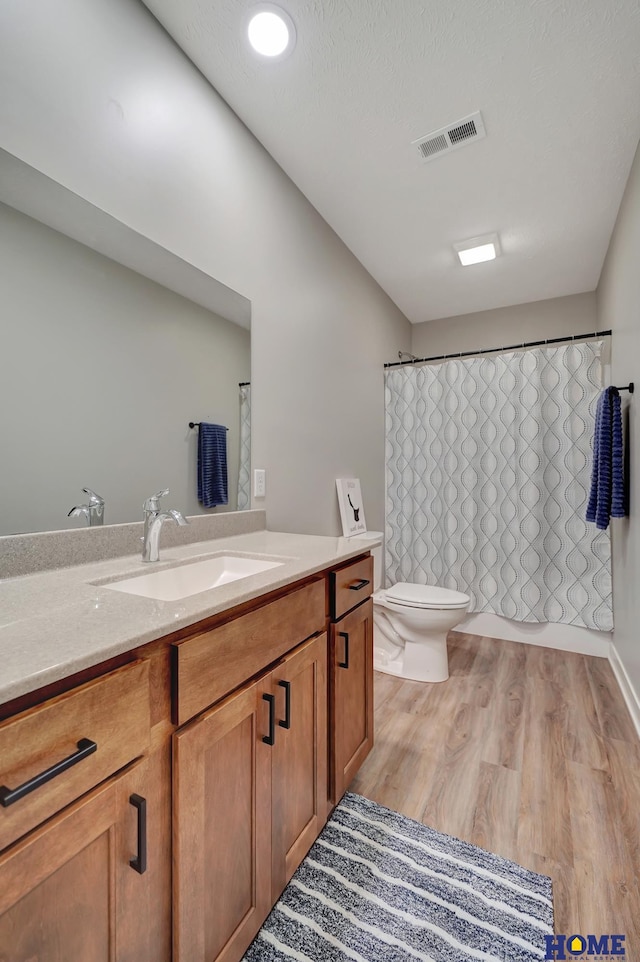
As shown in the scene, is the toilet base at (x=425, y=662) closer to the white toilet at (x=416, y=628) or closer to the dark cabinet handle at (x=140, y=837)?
the white toilet at (x=416, y=628)

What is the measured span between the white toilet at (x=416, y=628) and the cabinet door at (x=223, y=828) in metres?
1.38

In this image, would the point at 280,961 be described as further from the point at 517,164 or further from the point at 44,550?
the point at 517,164

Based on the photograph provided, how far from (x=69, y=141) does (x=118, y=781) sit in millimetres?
1468

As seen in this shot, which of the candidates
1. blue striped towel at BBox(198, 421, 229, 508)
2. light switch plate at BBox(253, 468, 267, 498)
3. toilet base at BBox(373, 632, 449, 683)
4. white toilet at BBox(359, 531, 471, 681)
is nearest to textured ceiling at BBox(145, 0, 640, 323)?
blue striped towel at BBox(198, 421, 229, 508)

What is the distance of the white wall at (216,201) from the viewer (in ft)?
3.53

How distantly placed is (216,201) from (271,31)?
518mm

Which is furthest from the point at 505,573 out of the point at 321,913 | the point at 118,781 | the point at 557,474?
the point at 118,781

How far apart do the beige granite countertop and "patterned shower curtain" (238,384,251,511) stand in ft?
1.59

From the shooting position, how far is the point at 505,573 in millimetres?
2754

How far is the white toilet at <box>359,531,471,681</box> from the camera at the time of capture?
2.15 meters

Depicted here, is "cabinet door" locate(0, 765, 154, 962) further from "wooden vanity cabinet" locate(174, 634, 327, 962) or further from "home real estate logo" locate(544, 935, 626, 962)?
"home real estate logo" locate(544, 935, 626, 962)

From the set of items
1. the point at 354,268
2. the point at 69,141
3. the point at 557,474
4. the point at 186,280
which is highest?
the point at 354,268

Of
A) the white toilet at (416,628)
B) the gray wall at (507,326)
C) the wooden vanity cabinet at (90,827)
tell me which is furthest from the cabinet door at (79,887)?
the gray wall at (507,326)

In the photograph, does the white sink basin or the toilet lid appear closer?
the white sink basin
